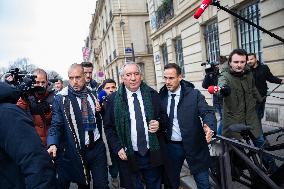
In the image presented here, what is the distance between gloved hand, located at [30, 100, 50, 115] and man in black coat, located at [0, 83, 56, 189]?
1.82 meters

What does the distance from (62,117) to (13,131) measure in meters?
1.79

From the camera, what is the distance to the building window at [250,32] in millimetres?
8107

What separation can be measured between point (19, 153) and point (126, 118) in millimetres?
1691

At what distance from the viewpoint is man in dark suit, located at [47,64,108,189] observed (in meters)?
3.27

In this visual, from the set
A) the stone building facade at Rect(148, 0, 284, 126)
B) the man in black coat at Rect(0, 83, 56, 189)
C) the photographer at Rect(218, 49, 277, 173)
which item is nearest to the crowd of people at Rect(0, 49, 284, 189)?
the photographer at Rect(218, 49, 277, 173)

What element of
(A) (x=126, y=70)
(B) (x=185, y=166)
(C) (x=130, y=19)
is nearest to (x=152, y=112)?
(A) (x=126, y=70)

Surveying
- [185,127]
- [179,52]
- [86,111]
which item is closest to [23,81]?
[86,111]

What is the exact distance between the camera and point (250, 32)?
8445mm

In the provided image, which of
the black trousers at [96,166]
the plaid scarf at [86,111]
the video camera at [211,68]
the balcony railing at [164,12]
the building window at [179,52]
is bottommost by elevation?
the black trousers at [96,166]

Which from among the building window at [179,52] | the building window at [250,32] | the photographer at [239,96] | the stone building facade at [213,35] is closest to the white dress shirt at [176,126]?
the photographer at [239,96]

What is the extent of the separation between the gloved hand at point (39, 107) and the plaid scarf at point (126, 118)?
950mm

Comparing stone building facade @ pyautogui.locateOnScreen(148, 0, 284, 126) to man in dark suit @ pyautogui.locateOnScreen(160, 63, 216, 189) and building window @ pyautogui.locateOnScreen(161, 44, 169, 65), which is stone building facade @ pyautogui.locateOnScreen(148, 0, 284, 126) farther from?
man in dark suit @ pyautogui.locateOnScreen(160, 63, 216, 189)

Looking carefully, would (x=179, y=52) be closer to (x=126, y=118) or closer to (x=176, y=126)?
(x=176, y=126)

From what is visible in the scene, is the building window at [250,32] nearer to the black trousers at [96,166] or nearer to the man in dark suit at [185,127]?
the man in dark suit at [185,127]
